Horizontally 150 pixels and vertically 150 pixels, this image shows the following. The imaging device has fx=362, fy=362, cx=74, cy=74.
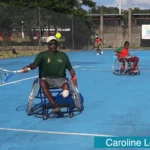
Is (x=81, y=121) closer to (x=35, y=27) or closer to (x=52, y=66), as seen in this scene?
(x=52, y=66)

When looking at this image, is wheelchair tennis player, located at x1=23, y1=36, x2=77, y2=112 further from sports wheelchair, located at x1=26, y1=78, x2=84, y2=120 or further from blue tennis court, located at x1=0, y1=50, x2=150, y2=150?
blue tennis court, located at x1=0, y1=50, x2=150, y2=150

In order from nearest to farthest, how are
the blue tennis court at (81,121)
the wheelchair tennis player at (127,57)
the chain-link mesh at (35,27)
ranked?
the blue tennis court at (81,121) < the wheelchair tennis player at (127,57) < the chain-link mesh at (35,27)

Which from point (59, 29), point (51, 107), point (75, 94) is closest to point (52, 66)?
point (75, 94)

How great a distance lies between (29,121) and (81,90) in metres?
3.65

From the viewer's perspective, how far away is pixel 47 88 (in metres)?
6.77

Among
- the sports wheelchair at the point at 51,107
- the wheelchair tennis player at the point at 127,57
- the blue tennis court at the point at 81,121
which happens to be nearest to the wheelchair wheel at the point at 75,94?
the sports wheelchair at the point at 51,107

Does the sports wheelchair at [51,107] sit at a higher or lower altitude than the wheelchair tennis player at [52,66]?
lower

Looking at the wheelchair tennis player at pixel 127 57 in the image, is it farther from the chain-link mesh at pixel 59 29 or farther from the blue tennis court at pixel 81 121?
the chain-link mesh at pixel 59 29

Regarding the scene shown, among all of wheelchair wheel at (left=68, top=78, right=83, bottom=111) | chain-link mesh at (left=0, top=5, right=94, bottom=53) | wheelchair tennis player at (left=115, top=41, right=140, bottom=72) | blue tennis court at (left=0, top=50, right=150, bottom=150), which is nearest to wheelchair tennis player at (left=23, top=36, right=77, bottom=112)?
wheelchair wheel at (left=68, top=78, right=83, bottom=111)

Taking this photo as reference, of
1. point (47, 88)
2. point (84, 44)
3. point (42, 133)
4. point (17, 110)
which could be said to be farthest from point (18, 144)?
point (84, 44)

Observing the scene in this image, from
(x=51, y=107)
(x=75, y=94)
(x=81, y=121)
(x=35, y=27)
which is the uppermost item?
(x=35, y=27)

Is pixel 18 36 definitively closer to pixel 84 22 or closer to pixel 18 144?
pixel 84 22

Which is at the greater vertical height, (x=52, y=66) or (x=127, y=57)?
(x=52, y=66)

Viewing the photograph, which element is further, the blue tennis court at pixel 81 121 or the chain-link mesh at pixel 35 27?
the chain-link mesh at pixel 35 27
